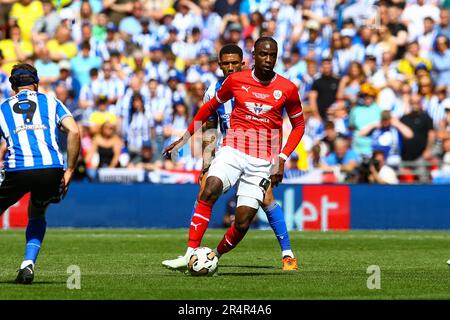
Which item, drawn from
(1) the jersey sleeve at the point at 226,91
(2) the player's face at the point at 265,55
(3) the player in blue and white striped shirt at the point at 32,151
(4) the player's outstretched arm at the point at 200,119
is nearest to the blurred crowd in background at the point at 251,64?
(4) the player's outstretched arm at the point at 200,119

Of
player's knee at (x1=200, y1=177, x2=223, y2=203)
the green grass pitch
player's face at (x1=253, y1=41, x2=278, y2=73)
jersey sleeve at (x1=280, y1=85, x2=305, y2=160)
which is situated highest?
player's face at (x1=253, y1=41, x2=278, y2=73)

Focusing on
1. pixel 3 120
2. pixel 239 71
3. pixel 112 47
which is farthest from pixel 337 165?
pixel 3 120

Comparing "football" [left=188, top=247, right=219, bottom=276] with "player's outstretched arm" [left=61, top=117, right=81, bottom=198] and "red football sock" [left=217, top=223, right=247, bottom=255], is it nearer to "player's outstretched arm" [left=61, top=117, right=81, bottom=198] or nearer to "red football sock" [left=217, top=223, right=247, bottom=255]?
"red football sock" [left=217, top=223, right=247, bottom=255]

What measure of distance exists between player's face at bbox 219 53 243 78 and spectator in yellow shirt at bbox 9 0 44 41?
13.8 metres

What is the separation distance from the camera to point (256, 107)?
1196 centimetres

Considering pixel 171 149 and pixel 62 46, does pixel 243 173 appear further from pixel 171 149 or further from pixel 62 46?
pixel 62 46

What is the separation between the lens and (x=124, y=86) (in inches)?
960

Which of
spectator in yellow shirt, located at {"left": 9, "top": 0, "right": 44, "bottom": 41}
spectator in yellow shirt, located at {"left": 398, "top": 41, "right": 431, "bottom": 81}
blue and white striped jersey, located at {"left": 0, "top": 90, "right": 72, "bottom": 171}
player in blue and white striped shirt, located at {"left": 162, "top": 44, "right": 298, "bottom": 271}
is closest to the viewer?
blue and white striped jersey, located at {"left": 0, "top": 90, "right": 72, "bottom": 171}

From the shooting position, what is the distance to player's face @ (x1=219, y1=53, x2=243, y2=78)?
13.2 metres

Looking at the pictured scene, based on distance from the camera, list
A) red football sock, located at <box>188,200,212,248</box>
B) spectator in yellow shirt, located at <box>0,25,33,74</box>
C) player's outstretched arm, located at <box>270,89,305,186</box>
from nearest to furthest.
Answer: red football sock, located at <box>188,200,212,248</box> → player's outstretched arm, located at <box>270,89,305,186</box> → spectator in yellow shirt, located at <box>0,25,33,74</box>

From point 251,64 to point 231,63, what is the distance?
10.8 meters

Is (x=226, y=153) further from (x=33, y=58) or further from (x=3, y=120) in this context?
(x=33, y=58)

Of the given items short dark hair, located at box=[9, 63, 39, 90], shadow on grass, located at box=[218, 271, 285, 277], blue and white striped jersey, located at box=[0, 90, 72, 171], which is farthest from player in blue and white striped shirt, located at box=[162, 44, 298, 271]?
short dark hair, located at box=[9, 63, 39, 90]

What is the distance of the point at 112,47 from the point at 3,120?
14.6 m
